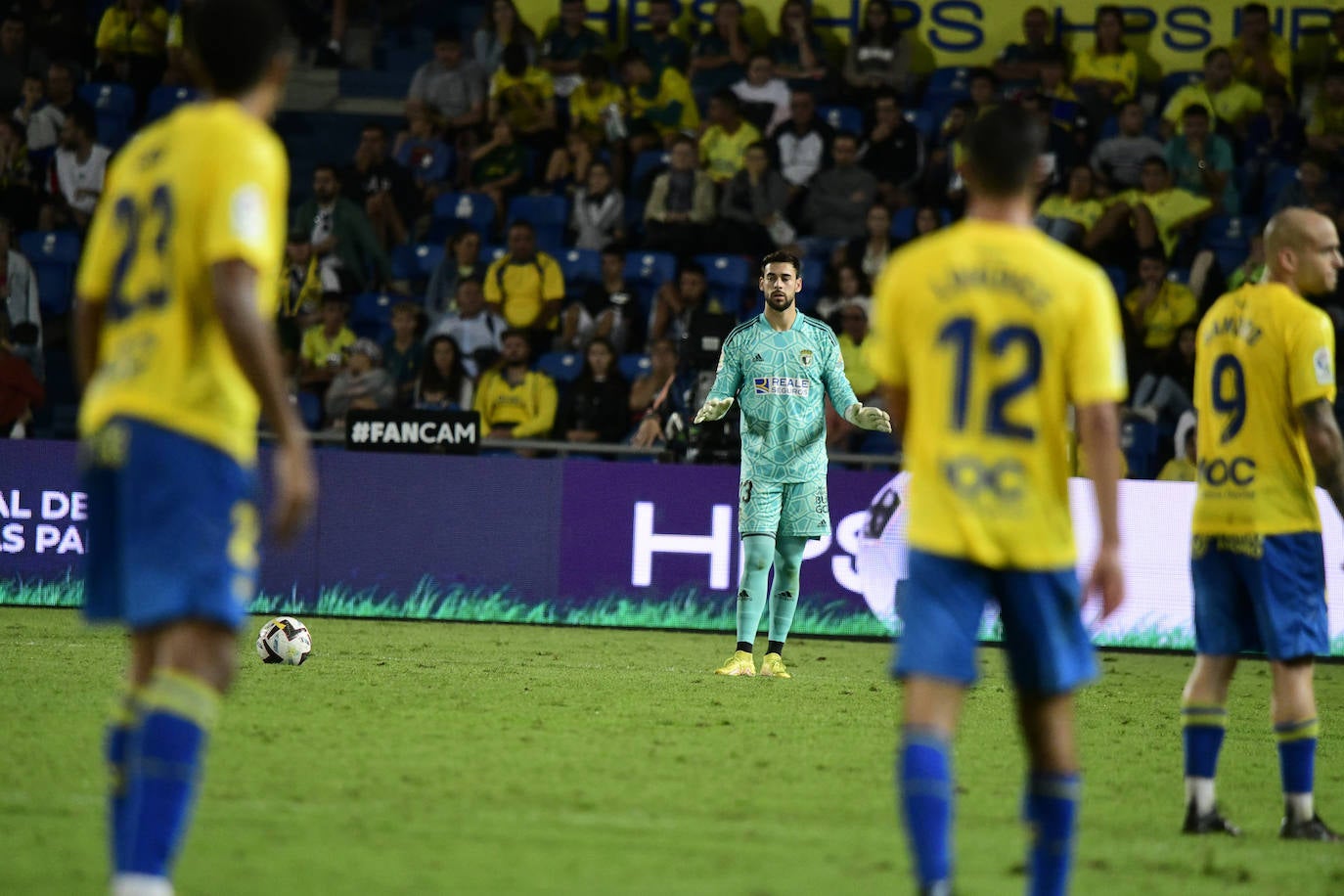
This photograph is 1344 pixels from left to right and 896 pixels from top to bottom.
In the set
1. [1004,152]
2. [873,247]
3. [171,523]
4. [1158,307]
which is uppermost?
[873,247]

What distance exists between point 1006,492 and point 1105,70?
15.4 m

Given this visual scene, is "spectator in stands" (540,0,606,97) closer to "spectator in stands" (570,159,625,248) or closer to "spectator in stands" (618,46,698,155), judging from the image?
"spectator in stands" (618,46,698,155)

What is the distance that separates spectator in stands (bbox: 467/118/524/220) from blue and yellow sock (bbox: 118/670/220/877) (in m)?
14.5

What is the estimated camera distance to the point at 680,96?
62.4ft

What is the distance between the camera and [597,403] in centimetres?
1561

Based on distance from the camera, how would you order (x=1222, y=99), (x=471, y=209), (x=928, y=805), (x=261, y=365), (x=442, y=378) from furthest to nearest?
(x=1222, y=99), (x=471, y=209), (x=442, y=378), (x=928, y=805), (x=261, y=365)

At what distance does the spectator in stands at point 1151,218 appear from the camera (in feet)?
55.6

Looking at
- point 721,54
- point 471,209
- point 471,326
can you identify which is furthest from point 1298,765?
point 721,54

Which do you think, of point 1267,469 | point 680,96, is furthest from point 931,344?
point 680,96

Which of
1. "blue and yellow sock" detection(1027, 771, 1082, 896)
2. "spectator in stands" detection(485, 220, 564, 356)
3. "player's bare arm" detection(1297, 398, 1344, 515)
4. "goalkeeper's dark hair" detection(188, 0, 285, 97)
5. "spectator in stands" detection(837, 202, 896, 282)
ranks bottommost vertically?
"blue and yellow sock" detection(1027, 771, 1082, 896)

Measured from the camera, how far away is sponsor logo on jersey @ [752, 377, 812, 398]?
34.9 feet

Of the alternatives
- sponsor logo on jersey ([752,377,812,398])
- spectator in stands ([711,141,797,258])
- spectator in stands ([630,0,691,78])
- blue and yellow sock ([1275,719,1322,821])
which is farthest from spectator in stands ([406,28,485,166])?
blue and yellow sock ([1275,719,1322,821])

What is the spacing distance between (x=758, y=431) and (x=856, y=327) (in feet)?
17.6

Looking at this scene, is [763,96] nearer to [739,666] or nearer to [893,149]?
[893,149]
